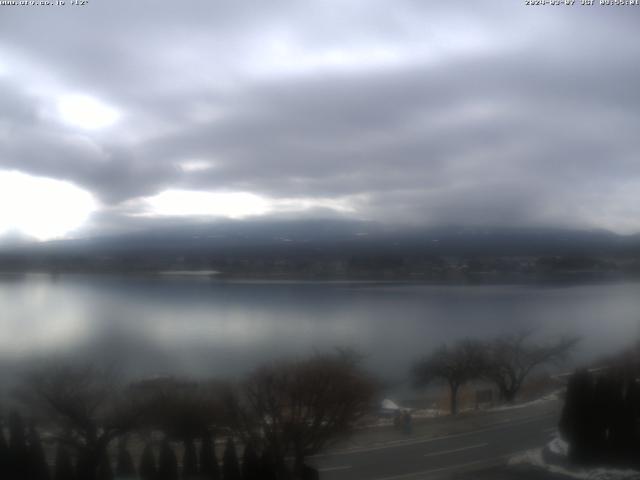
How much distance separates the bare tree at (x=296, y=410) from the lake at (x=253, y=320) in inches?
8.8

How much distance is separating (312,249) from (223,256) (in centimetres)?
72

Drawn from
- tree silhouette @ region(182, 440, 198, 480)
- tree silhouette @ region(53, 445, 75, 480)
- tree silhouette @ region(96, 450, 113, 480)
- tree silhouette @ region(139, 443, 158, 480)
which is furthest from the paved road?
tree silhouette @ region(53, 445, 75, 480)

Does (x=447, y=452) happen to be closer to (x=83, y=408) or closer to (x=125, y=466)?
(x=125, y=466)

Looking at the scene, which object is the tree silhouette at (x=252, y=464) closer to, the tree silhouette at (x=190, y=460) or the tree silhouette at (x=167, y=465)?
the tree silhouette at (x=190, y=460)

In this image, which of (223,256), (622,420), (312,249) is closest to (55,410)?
(223,256)

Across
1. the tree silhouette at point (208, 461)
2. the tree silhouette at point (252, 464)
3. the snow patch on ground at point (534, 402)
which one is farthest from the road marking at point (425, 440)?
the tree silhouette at point (208, 461)

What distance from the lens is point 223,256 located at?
464 centimetres

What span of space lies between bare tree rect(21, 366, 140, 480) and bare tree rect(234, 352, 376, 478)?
2.42ft

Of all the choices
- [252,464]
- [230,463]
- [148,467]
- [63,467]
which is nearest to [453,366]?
[252,464]

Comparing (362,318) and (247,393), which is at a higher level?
(362,318)

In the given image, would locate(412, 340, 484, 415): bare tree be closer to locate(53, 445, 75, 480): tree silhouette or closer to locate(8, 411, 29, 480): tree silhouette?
locate(53, 445, 75, 480): tree silhouette

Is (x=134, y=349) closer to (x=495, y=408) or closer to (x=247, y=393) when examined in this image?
(x=247, y=393)

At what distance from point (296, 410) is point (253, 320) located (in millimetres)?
920

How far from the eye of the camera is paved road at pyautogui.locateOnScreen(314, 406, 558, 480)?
3750 millimetres
